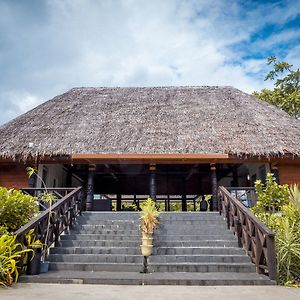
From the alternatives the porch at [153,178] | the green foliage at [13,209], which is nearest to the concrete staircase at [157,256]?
the green foliage at [13,209]

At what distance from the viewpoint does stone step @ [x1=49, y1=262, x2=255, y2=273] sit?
5559 millimetres

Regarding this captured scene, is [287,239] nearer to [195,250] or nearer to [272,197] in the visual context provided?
[195,250]

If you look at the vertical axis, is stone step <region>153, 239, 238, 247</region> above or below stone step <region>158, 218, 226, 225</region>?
below

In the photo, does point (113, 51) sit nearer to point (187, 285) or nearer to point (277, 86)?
point (187, 285)

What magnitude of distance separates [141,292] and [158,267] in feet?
4.76

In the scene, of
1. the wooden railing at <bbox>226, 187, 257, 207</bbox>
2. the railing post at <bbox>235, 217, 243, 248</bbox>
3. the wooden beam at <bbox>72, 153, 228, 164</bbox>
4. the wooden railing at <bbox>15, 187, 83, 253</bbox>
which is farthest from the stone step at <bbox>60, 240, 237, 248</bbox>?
the wooden beam at <bbox>72, 153, 228, 164</bbox>

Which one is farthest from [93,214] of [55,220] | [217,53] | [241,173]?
[241,173]

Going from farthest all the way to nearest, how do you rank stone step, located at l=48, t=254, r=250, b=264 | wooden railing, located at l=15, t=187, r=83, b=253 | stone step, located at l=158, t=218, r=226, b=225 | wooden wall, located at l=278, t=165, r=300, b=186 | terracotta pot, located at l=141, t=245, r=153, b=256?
1. wooden wall, located at l=278, t=165, r=300, b=186
2. stone step, located at l=158, t=218, r=226, b=225
3. stone step, located at l=48, t=254, r=250, b=264
4. terracotta pot, located at l=141, t=245, r=153, b=256
5. wooden railing, located at l=15, t=187, r=83, b=253

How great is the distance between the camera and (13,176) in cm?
1096

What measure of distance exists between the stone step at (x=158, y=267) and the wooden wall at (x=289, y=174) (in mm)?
6093

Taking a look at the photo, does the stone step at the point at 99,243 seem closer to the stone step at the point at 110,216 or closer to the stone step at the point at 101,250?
the stone step at the point at 101,250

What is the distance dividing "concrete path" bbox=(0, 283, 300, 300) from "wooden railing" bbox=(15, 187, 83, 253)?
1.17 meters

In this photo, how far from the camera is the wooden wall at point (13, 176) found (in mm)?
10877

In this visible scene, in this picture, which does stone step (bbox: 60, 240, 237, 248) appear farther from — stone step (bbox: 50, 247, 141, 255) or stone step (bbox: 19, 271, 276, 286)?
stone step (bbox: 19, 271, 276, 286)
